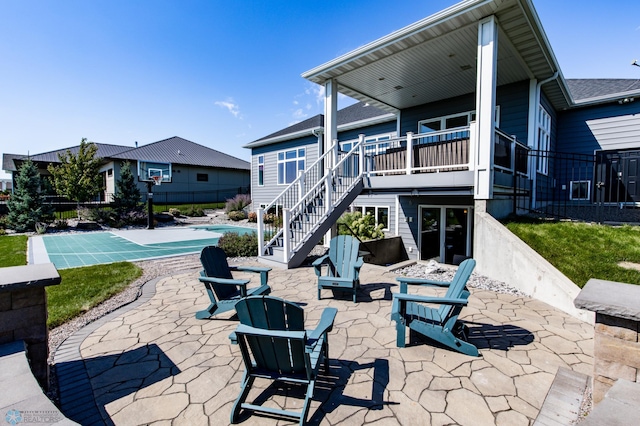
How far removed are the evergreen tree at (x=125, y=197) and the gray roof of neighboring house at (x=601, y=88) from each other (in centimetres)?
2295

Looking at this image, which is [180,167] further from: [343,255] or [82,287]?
A: [343,255]

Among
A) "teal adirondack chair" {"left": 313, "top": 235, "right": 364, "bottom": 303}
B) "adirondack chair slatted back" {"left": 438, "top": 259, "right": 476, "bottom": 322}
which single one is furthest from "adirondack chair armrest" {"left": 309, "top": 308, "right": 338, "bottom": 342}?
"teal adirondack chair" {"left": 313, "top": 235, "right": 364, "bottom": 303}

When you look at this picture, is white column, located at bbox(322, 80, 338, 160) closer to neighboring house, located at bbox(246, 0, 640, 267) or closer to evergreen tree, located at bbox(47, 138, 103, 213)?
neighboring house, located at bbox(246, 0, 640, 267)

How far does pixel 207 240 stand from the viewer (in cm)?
1231

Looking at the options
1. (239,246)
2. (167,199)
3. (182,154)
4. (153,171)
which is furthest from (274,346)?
(182,154)

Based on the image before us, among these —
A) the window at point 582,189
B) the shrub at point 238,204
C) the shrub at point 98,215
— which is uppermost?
the window at point 582,189

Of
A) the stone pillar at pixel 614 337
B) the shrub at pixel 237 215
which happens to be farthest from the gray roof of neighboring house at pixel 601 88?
the shrub at pixel 237 215

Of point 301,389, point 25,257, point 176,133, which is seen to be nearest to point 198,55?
point 25,257

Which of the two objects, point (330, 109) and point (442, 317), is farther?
point (330, 109)

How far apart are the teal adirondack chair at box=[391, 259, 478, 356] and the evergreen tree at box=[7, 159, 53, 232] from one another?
19.8 meters

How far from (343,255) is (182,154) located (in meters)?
27.2

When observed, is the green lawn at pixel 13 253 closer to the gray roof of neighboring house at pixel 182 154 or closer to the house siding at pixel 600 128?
the gray roof of neighboring house at pixel 182 154

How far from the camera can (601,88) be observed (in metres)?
10.3

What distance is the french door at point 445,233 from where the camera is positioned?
396 inches
